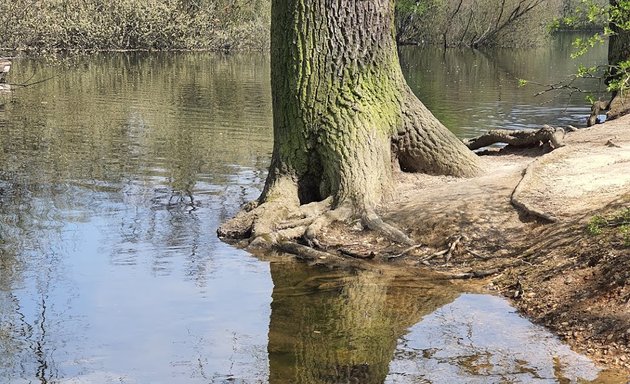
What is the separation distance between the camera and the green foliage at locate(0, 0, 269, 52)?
3972 centimetres

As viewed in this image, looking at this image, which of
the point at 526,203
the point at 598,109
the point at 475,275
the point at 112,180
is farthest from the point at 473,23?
the point at 475,275

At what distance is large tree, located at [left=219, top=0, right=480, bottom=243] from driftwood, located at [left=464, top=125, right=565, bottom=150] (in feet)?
9.10

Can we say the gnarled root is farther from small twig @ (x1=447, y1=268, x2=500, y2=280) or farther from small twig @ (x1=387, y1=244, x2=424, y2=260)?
small twig @ (x1=447, y1=268, x2=500, y2=280)

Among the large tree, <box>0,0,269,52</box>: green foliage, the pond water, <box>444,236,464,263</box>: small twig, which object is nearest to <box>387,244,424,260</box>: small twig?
<box>444,236,464,263</box>: small twig

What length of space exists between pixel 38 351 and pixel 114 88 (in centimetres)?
2151

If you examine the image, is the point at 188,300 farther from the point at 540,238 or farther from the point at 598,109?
the point at 598,109

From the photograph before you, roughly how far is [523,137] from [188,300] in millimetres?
6786

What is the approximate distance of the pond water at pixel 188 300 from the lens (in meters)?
5.85

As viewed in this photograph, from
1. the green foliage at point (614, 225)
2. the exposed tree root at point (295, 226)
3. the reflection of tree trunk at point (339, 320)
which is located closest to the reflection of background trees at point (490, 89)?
the exposed tree root at point (295, 226)

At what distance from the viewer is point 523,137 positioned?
12.5 metres

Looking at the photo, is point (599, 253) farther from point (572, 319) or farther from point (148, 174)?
point (148, 174)

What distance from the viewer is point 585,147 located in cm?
1062

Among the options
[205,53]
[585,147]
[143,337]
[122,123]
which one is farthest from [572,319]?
[205,53]

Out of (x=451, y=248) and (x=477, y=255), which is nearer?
(x=477, y=255)
